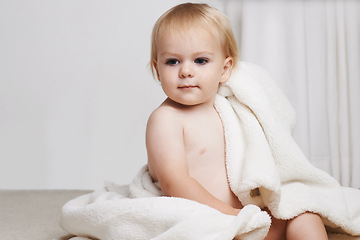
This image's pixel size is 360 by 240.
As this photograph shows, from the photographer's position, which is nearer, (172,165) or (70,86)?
(172,165)

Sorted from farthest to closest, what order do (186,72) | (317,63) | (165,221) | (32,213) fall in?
1. (317,63)
2. (32,213)
3. (186,72)
4. (165,221)

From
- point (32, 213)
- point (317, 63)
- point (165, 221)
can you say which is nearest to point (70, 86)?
point (32, 213)

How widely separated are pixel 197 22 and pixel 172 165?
0.31 m

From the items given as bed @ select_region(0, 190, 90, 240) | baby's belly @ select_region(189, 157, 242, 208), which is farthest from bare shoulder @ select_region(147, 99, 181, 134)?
bed @ select_region(0, 190, 90, 240)

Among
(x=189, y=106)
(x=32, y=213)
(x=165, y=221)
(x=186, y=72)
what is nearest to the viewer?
(x=165, y=221)

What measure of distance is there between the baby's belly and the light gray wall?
3.12 ft

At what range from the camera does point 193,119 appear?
114cm

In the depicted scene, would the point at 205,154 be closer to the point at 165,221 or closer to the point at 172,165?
the point at 172,165

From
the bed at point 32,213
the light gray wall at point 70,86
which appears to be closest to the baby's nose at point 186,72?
the bed at point 32,213

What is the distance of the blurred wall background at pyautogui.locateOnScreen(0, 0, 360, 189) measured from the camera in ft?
6.60

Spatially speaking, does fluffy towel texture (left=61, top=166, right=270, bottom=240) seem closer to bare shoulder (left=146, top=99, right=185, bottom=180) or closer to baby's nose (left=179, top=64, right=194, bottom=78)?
bare shoulder (left=146, top=99, right=185, bottom=180)

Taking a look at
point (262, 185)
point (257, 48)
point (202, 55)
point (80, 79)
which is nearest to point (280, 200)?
point (262, 185)

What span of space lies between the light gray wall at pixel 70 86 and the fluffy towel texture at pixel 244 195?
792 mm

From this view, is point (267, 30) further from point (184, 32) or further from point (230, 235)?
Answer: point (230, 235)
